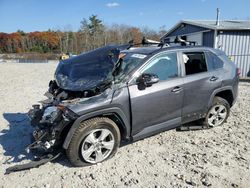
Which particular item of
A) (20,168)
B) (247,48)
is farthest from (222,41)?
(20,168)

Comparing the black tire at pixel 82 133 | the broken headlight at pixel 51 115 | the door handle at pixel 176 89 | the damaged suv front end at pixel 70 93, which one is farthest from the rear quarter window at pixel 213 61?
the broken headlight at pixel 51 115

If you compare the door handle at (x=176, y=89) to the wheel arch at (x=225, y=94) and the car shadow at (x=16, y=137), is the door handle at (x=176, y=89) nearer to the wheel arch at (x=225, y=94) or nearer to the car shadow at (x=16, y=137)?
the wheel arch at (x=225, y=94)

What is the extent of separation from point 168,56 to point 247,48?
12.0 meters

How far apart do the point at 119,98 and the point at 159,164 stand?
4.03 ft

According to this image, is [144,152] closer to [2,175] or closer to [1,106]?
[2,175]

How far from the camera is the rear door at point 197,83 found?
4523mm

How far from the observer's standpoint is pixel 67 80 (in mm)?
4137

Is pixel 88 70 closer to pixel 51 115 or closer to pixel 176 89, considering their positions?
pixel 51 115

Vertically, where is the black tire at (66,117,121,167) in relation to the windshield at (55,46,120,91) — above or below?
below

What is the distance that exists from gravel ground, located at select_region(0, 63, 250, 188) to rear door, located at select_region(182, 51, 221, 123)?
540mm

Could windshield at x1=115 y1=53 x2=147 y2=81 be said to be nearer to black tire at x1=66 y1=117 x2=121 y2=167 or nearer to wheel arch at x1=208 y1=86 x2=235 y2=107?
black tire at x1=66 y1=117 x2=121 y2=167

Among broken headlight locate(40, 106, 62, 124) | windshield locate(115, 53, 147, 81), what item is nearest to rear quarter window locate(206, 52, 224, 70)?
windshield locate(115, 53, 147, 81)

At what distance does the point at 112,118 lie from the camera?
394cm

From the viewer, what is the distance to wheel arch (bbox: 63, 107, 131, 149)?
350 centimetres
